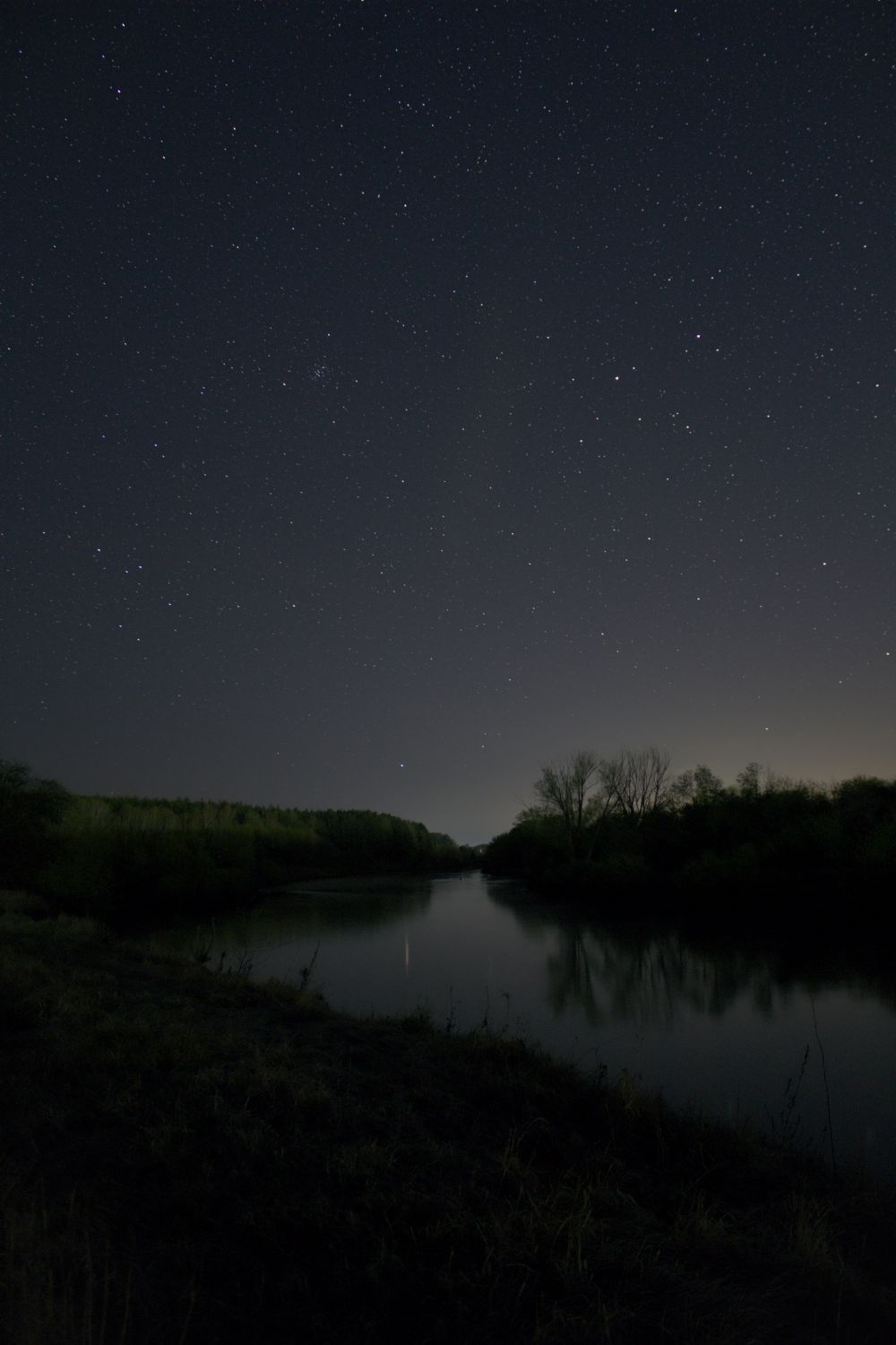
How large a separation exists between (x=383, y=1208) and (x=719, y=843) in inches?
1391

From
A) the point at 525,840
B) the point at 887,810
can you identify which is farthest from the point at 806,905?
the point at 525,840

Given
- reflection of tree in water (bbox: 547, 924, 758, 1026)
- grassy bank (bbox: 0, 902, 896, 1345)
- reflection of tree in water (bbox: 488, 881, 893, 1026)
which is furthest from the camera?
reflection of tree in water (bbox: 488, 881, 893, 1026)

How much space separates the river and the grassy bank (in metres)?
2.06

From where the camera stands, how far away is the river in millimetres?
8875

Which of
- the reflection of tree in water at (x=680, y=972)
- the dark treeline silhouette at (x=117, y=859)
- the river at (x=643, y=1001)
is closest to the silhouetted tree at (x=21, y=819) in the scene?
the dark treeline silhouette at (x=117, y=859)

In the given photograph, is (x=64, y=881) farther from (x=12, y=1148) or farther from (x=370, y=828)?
(x=370, y=828)

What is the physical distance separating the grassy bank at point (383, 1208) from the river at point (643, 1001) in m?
A: 2.06

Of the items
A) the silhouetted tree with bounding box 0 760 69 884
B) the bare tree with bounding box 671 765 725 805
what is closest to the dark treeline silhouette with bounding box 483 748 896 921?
the bare tree with bounding box 671 765 725 805

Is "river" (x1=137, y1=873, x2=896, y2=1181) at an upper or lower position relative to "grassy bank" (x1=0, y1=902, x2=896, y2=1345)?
lower

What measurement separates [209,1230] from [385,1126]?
201cm

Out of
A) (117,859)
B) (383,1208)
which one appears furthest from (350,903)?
(383,1208)

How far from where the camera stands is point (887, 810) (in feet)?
92.4

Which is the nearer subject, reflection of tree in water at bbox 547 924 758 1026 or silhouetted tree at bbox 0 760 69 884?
reflection of tree in water at bbox 547 924 758 1026

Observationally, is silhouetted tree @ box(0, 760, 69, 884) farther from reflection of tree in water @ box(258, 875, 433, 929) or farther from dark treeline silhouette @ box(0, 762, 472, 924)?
reflection of tree in water @ box(258, 875, 433, 929)
